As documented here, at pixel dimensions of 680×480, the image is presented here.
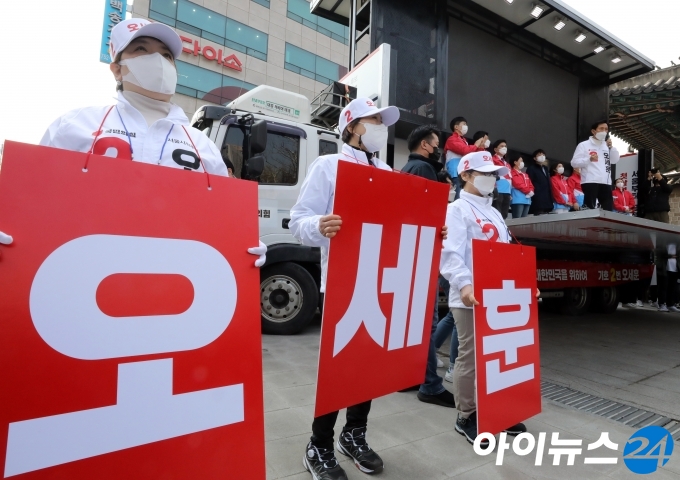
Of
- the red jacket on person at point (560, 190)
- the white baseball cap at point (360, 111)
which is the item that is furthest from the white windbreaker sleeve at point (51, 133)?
the red jacket on person at point (560, 190)

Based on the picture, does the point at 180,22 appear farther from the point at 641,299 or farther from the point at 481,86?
the point at 641,299

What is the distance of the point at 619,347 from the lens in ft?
17.5

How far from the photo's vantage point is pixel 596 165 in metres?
5.98

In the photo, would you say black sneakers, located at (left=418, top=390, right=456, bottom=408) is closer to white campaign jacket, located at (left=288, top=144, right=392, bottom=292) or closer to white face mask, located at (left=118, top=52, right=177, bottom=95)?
white campaign jacket, located at (left=288, top=144, right=392, bottom=292)

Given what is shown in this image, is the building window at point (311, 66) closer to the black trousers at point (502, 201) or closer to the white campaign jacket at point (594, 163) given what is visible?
the white campaign jacket at point (594, 163)

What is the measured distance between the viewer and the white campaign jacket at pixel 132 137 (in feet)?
4.27

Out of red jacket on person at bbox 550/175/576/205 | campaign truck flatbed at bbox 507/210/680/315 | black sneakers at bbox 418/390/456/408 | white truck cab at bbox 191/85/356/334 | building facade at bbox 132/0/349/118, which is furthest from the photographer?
A: building facade at bbox 132/0/349/118

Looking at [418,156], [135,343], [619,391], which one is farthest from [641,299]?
[135,343]

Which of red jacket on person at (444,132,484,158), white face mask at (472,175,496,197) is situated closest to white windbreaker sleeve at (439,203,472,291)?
white face mask at (472,175,496,197)

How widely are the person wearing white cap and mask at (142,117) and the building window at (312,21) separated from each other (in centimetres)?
2382

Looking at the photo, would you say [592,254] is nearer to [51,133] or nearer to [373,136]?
[373,136]

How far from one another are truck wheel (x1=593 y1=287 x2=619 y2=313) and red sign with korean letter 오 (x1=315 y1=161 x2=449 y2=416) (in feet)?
26.1

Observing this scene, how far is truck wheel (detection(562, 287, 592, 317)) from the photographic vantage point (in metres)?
7.91

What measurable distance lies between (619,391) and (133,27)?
4.34m
